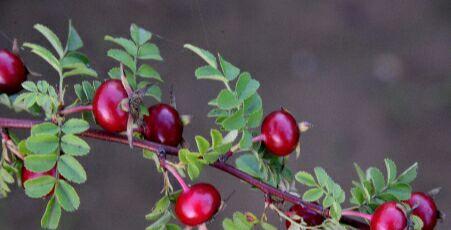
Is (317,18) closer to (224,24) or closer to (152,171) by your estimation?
(224,24)

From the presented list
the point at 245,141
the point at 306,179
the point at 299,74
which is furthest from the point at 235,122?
the point at 299,74

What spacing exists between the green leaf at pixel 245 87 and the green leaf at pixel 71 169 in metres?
0.23

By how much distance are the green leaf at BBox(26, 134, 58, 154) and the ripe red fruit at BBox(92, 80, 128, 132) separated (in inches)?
2.5

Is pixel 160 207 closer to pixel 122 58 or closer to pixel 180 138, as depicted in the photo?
pixel 180 138

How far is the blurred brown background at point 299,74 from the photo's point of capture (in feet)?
7.58

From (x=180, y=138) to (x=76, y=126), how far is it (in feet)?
0.50

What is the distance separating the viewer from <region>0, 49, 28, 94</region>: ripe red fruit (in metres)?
0.81

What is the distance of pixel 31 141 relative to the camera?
735 millimetres

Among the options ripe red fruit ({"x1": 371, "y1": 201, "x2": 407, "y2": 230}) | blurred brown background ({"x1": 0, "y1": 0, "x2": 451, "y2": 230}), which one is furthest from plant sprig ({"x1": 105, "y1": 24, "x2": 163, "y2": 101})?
blurred brown background ({"x1": 0, "y1": 0, "x2": 451, "y2": 230})

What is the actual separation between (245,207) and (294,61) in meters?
0.66

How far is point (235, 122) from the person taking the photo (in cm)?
80

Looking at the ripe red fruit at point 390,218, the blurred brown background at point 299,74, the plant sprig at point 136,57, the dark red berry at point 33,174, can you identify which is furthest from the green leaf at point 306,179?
the blurred brown background at point 299,74

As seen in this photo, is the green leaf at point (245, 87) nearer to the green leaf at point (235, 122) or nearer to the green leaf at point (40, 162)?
the green leaf at point (235, 122)

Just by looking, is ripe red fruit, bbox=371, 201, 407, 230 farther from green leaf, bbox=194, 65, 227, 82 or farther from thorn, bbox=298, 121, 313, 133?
green leaf, bbox=194, 65, 227, 82
